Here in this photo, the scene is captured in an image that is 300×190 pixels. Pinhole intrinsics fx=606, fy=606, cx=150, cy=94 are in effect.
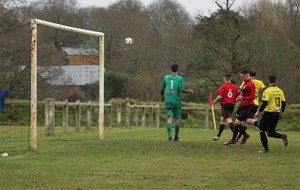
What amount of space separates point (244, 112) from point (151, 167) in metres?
5.37

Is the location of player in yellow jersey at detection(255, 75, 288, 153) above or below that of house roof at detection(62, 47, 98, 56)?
below

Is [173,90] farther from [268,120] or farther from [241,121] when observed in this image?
[268,120]

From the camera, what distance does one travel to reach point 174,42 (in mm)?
55969

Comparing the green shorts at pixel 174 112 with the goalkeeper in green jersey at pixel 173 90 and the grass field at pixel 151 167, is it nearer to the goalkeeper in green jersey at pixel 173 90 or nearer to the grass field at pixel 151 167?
the goalkeeper in green jersey at pixel 173 90

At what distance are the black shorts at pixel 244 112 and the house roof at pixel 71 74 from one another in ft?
22.7

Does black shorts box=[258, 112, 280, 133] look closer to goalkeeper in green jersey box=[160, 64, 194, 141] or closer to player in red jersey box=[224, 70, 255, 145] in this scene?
player in red jersey box=[224, 70, 255, 145]

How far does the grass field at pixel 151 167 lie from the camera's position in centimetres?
865

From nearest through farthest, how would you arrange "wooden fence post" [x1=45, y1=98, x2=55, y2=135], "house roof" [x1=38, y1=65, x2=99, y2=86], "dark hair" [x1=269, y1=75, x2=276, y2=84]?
1. "dark hair" [x1=269, y1=75, x2=276, y2=84]
2. "wooden fence post" [x1=45, y1=98, x2=55, y2=135]
3. "house roof" [x1=38, y1=65, x2=99, y2=86]

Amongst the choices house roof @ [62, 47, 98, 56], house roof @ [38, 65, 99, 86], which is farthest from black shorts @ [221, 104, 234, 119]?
house roof @ [62, 47, 98, 56]

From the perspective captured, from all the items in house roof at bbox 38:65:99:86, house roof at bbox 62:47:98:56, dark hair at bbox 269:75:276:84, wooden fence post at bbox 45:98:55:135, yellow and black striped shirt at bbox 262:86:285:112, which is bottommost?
wooden fence post at bbox 45:98:55:135

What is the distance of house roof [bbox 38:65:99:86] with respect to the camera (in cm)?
2106

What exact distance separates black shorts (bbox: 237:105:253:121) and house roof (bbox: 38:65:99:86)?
6.91 meters

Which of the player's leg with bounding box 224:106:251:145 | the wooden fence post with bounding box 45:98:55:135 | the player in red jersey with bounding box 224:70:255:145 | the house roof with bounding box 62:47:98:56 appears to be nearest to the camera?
the player in red jersey with bounding box 224:70:255:145

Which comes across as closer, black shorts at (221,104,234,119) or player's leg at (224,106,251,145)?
player's leg at (224,106,251,145)
